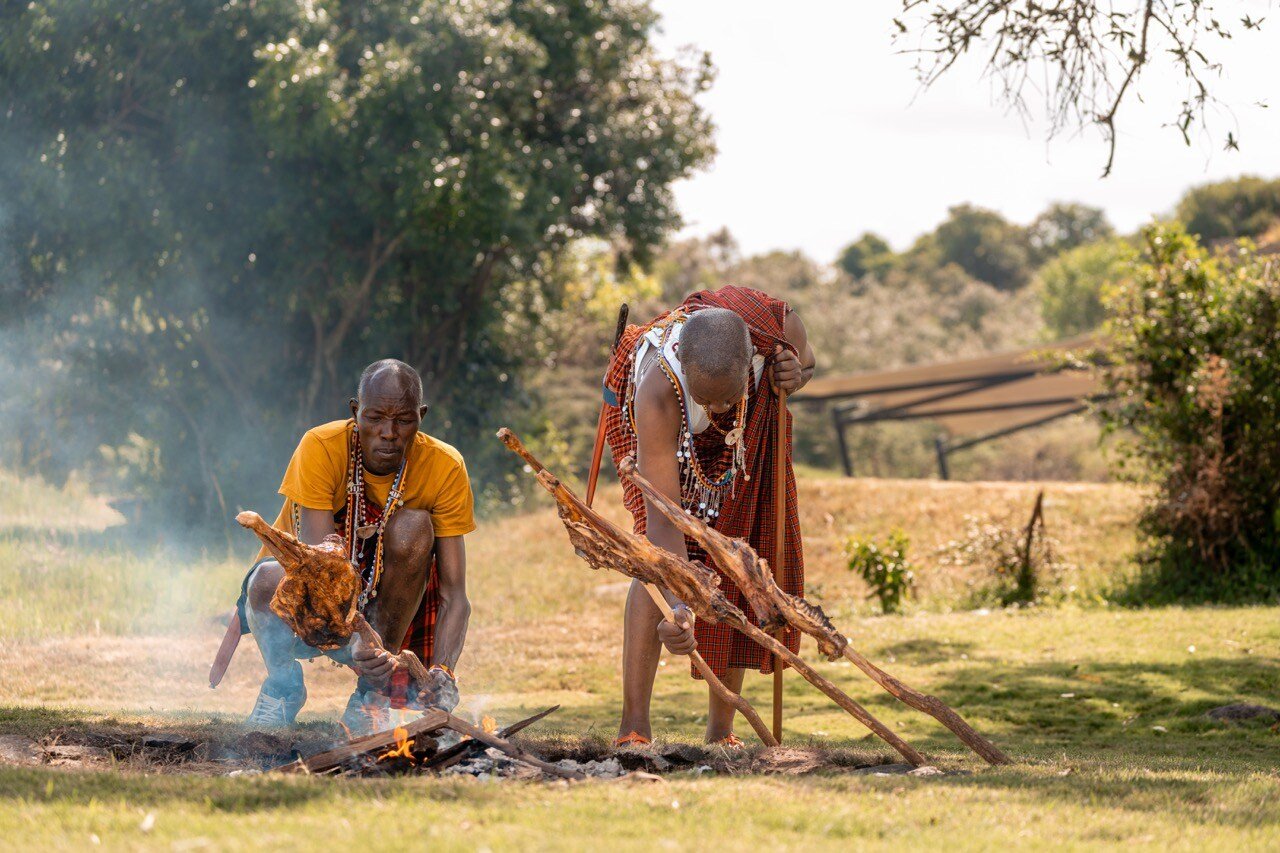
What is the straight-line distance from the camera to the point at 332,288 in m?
14.1

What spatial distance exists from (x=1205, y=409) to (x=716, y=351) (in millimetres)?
7291

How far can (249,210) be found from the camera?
13117mm

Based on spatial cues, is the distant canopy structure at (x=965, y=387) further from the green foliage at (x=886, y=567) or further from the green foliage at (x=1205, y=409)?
the green foliage at (x=886, y=567)

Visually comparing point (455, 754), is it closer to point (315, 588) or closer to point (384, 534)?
point (315, 588)

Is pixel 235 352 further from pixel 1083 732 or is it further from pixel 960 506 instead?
pixel 1083 732

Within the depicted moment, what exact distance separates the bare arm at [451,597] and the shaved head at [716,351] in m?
1.26

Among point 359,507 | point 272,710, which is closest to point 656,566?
point 359,507

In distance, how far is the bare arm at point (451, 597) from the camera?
16.2 feet

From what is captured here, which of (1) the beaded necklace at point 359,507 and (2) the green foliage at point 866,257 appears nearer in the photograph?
(1) the beaded necklace at point 359,507

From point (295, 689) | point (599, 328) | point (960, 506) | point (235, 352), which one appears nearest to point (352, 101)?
point (235, 352)

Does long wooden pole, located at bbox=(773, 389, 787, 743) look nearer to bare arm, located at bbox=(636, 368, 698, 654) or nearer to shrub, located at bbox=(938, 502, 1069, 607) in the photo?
bare arm, located at bbox=(636, 368, 698, 654)

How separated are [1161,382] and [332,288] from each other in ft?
27.1

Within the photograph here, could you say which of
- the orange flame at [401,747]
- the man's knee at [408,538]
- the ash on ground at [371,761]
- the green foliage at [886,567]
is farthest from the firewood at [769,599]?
the green foliage at [886,567]

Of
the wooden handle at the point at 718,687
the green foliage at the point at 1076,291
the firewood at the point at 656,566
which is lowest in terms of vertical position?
the wooden handle at the point at 718,687
